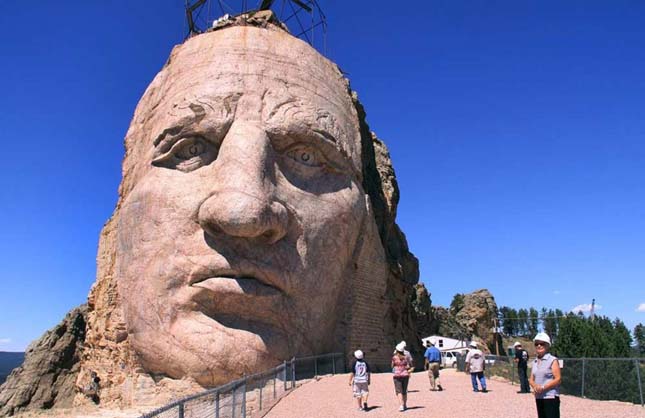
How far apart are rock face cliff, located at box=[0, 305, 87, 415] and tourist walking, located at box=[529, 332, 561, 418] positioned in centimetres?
1426

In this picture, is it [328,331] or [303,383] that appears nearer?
[303,383]

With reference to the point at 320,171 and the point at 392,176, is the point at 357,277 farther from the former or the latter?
the point at 392,176

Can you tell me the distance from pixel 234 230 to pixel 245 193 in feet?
2.60

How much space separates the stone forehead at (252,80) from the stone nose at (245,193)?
1164mm

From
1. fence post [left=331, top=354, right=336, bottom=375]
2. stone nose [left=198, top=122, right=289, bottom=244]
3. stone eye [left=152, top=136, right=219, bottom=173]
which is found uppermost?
stone eye [left=152, top=136, right=219, bottom=173]

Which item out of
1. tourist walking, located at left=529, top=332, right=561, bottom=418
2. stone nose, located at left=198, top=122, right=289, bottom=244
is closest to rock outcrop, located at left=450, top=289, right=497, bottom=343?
stone nose, located at left=198, top=122, right=289, bottom=244

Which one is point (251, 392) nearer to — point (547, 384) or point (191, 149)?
point (547, 384)

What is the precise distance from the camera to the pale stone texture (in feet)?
38.3

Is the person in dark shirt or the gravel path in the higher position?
the person in dark shirt

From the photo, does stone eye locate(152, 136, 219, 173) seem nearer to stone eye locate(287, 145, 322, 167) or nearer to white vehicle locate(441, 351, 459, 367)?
stone eye locate(287, 145, 322, 167)

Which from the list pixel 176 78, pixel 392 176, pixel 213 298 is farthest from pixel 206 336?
pixel 392 176

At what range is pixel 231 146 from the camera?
1237 centimetres

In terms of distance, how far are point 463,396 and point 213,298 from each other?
5.30 m

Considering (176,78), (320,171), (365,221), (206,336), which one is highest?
(176,78)
